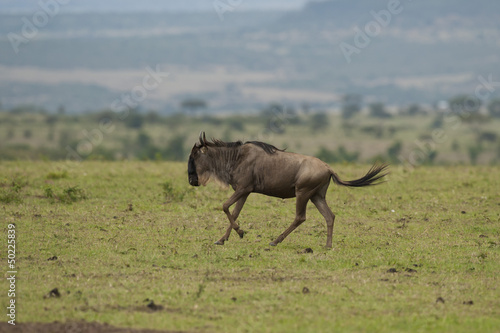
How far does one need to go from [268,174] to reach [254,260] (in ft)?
5.43

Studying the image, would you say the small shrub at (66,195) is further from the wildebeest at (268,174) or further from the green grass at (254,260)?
the wildebeest at (268,174)

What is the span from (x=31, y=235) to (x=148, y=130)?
6361cm

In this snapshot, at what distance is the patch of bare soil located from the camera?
26.1 ft

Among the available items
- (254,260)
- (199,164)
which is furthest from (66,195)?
(254,260)

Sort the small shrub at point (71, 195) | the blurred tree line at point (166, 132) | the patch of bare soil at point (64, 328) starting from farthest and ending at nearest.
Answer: the blurred tree line at point (166, 132), the small shrub at point (71, 195), the patch of bare soil at point (64, 328)

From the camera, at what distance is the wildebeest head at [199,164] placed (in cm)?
1265

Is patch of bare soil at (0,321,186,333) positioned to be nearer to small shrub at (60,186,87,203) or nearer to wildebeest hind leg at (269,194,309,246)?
wildebeest hind leg at (269,194,309,246)

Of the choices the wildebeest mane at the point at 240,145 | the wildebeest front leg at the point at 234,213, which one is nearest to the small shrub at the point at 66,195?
the wildebeest mane at the point at 240,145

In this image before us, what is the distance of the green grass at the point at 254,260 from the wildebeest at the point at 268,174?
1.97ft

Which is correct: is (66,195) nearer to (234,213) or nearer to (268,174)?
(234,213)

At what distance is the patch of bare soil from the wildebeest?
4169 mm

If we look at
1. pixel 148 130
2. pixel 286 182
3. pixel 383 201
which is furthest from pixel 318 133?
pixel 286 182

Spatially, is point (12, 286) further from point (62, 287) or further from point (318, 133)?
point (318, 133)

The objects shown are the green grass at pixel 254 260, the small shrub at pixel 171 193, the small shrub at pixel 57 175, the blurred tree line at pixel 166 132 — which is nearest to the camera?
the green grass at pixel 254 260
